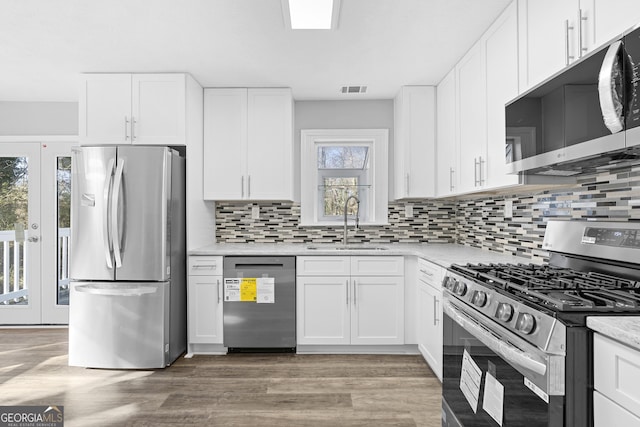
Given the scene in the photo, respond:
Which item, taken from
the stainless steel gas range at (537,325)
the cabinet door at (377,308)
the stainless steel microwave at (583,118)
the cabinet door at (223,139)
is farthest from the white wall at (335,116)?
the stainless steel gas range at (537,325)

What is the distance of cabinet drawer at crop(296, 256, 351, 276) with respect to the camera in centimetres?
347

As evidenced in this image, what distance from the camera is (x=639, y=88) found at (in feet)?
4.17

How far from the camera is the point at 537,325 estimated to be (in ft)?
4.10

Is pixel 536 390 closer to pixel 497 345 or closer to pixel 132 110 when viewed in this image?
pixel 497 345

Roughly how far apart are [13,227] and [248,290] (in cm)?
283

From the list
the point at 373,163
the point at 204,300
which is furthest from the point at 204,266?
the point at 373,163

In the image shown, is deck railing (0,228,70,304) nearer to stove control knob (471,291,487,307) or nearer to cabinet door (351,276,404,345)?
cabinet door (351,276,404,345)

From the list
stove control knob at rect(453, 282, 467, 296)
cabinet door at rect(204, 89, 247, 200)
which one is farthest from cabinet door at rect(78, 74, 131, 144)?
stove control knob at rect(453, 282, 467, 296)

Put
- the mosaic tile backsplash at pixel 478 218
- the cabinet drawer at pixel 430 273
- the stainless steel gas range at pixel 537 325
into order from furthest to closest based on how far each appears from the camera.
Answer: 1. the cabinet drawer at pixel 430 273
2. the mosaic tile backsplash at pixel 478 218
3. the stainless steel gas range at pixel 537 325

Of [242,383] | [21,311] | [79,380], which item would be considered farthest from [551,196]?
[21,311]

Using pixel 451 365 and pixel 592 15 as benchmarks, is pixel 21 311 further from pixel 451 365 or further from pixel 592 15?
pixel 592 15

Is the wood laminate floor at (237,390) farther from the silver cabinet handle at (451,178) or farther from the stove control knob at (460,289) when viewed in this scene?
the silver cabinet handle at (451,178)

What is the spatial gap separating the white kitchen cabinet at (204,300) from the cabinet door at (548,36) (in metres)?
2.63

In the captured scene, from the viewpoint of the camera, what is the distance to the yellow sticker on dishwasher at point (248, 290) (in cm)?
345
